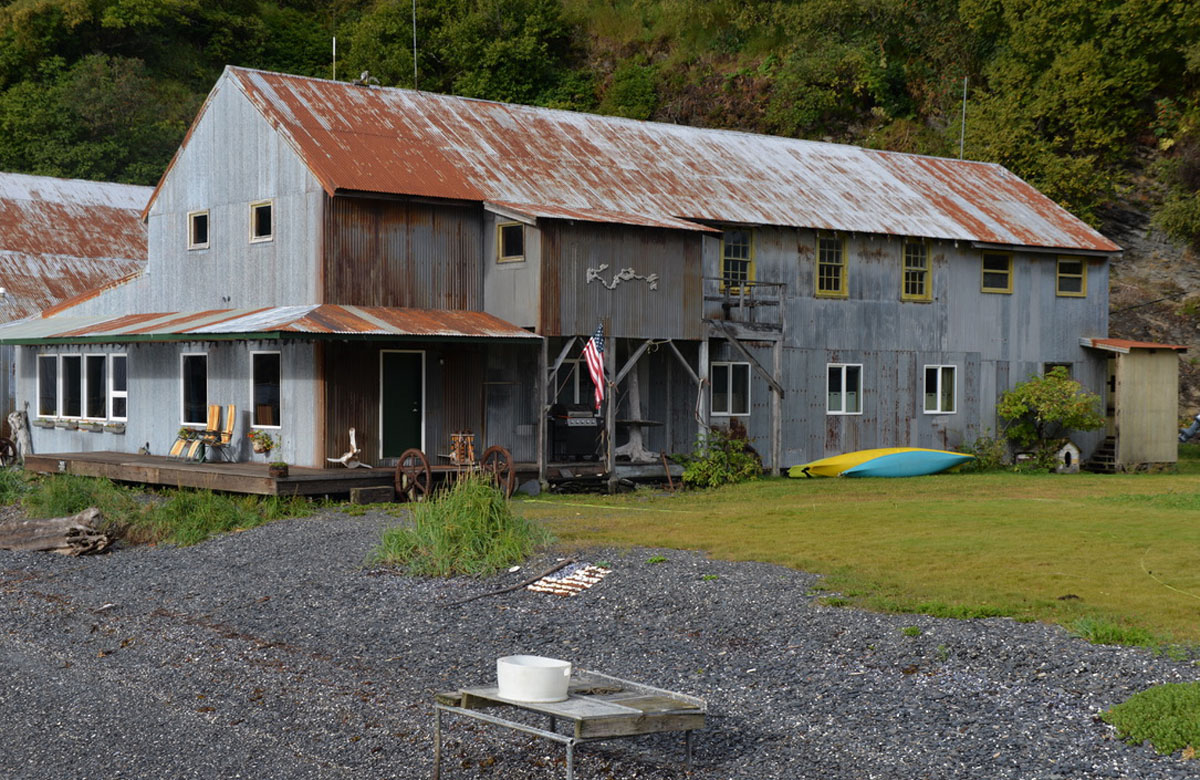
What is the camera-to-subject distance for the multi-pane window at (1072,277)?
32.2 m

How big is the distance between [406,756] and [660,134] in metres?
22.8

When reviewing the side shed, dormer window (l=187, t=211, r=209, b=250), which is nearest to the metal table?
dormer window (l=187, t=211, r=209, b=250)

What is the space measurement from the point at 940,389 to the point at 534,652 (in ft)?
67.6

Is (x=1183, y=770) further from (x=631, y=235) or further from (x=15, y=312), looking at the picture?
(x=15, y=312)

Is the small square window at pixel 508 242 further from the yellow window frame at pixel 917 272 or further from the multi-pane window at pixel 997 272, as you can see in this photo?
the multi-pane window at pixel 997 272

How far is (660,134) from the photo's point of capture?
30.0 metres

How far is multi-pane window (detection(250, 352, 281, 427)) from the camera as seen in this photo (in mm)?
23031

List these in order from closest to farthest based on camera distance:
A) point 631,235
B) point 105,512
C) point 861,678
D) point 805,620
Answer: point 861,678, point 805,620, point 105,512, point 631,235

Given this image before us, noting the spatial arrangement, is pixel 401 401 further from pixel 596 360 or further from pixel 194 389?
pixel 194 389

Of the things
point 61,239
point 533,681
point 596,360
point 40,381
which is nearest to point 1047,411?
point 596,360

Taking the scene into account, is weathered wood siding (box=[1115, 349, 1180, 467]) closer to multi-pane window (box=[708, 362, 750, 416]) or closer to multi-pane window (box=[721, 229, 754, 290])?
multi-pane window (box=[708, 362, 750, 416])

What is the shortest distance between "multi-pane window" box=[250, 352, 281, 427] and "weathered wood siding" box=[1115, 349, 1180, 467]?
61.6 feet

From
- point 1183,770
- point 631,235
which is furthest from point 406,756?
point 631,235

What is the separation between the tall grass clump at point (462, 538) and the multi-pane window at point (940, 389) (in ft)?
54.1
